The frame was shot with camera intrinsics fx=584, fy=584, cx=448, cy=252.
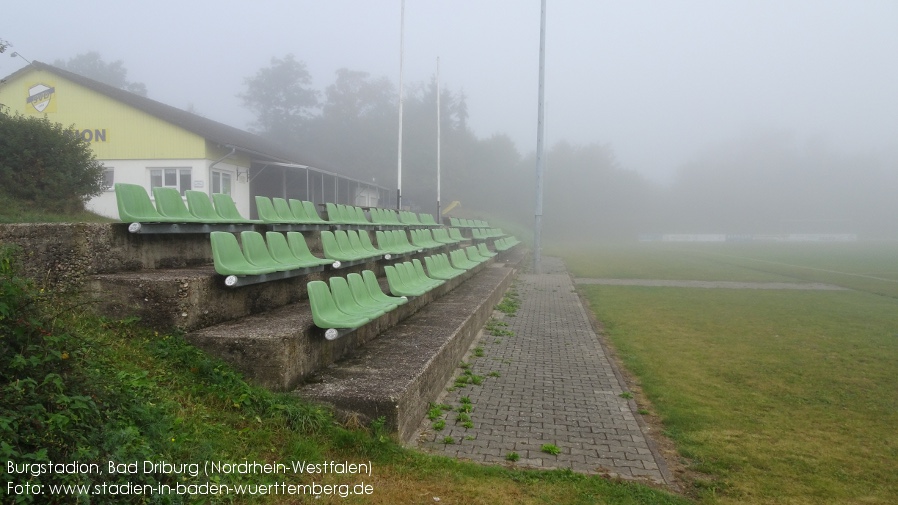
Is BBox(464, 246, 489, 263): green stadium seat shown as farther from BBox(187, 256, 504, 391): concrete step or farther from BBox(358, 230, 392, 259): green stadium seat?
BBox(187, 256, 504, 391): concrete step

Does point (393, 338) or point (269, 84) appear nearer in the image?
point (393, 338)

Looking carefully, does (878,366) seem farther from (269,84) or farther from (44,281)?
(269,84)

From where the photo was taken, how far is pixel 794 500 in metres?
3.53

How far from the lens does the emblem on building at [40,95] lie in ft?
64.4

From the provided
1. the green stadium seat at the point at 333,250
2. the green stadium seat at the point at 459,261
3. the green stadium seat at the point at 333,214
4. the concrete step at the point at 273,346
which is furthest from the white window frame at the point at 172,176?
the concrete step at the point at 273,346

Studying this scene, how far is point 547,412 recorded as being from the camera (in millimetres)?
5051

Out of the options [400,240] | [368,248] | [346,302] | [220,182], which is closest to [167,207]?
[346,302]

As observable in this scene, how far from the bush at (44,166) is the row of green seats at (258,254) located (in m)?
4.76

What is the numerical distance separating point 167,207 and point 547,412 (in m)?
4.02

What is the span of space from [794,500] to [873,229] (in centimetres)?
10273

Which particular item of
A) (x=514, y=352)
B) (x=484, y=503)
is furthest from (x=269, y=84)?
(x=484, y=503)

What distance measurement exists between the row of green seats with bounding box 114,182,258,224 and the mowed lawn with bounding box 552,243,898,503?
15.2 feet

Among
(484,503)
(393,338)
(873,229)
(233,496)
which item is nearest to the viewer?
(233,496)

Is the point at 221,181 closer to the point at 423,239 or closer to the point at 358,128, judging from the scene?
the point at 423,239
